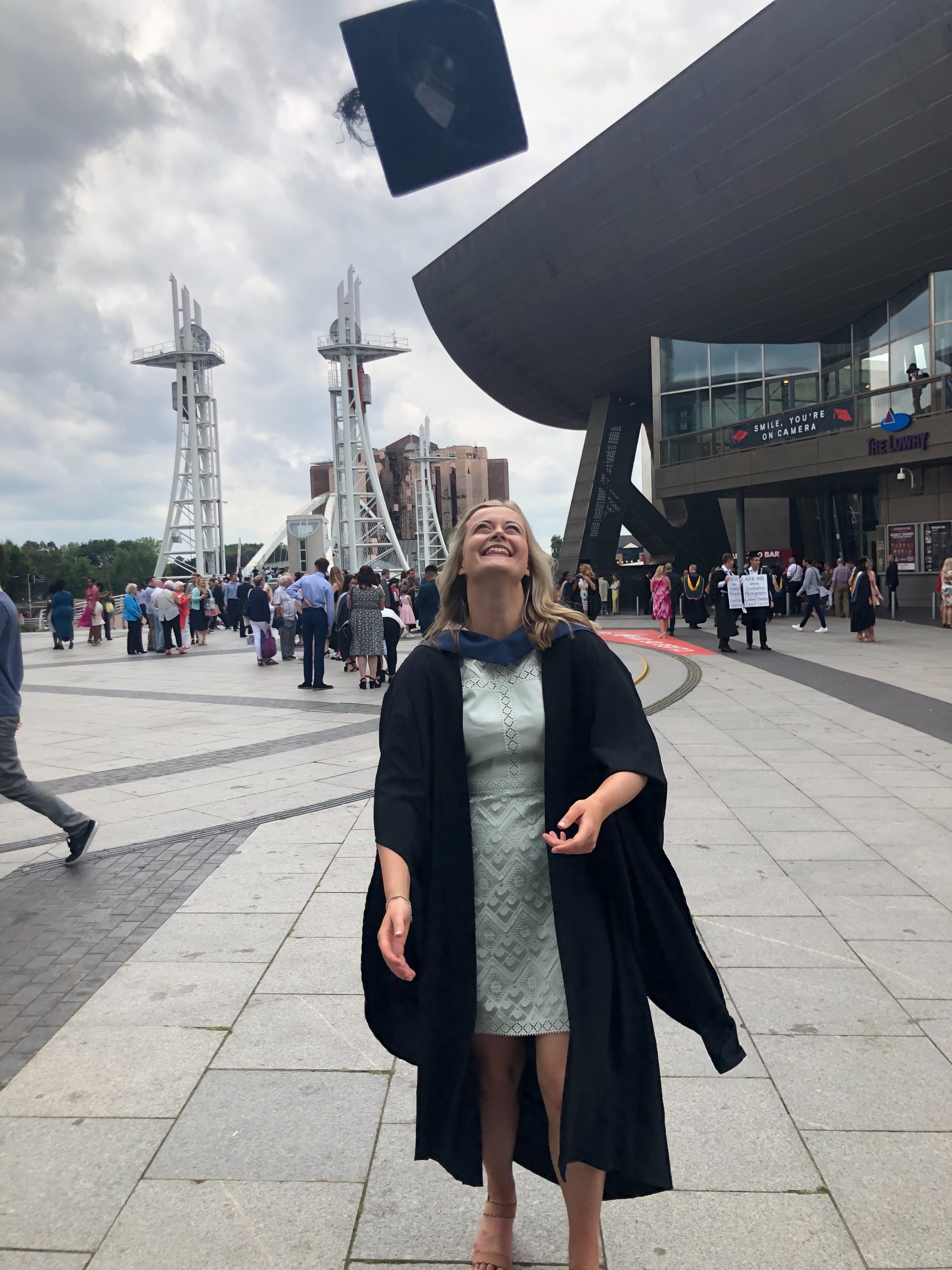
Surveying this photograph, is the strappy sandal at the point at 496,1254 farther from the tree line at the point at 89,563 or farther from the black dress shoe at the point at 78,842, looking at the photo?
the tree line at the point at 89,563

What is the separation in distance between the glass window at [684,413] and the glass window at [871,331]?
515cm

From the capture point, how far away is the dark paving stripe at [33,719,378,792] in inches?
315

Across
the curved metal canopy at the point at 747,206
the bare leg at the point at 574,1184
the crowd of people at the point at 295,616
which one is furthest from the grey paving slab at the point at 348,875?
the curved metal canopy at the point at 747,206

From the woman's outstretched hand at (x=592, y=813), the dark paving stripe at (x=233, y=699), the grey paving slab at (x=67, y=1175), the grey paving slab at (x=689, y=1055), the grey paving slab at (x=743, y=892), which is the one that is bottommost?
the grey paving slab at (x=689, y=1055)

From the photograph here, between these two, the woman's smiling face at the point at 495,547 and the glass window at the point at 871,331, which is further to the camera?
the glass window at the point at 871,331

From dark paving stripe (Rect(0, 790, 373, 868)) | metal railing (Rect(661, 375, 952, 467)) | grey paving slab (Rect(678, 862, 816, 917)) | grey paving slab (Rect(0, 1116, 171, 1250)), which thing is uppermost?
metal railing (Rect(661, 375, 952, 467))

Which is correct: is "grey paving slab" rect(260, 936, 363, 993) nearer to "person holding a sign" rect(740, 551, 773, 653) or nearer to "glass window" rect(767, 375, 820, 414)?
"person holding a sign" rect(740, 551, 773, 653)

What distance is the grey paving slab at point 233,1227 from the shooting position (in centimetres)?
232

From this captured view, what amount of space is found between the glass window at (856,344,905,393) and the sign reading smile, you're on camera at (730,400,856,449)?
2.52ft

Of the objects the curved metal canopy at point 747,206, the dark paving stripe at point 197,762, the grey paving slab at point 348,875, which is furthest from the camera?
the curved metal canopy at point 747,206

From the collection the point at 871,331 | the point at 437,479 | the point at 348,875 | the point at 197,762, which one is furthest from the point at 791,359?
the point at 437,479

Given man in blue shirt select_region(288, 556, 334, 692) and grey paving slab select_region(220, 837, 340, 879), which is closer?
grey paving slab select_region(220, 837, 340, 879)

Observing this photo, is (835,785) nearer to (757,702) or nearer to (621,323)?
(757,702)

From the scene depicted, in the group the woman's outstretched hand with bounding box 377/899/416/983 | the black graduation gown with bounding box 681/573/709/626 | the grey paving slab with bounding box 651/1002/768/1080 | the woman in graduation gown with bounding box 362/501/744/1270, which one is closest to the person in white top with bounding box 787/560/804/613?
the black graduation gown with bounding box 681/573/709/626
